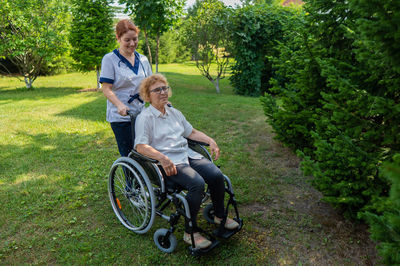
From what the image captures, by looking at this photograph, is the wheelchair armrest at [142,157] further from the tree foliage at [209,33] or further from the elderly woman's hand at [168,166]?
the tree foliage at [209,33]

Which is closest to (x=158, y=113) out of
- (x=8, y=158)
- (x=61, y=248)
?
(x=61, y=248)

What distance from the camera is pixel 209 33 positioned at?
406 inches

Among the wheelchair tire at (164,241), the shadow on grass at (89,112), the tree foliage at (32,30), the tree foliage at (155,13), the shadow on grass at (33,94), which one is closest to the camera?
the wheelchair tire at (164,241)

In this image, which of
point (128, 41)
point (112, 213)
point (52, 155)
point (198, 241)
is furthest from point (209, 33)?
point (198, 241)

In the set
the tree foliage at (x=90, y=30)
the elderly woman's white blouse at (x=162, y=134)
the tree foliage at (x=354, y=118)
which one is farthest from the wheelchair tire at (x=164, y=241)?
the tree foliage at (x=90, y=30)

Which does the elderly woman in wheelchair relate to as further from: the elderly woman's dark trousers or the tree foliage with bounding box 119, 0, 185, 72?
the tree foliage with bounding box 119, 0, 185, 72

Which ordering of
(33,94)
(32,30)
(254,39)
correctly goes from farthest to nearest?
(32,30)
(33,94)
(254,39)

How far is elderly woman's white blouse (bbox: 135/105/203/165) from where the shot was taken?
250cm

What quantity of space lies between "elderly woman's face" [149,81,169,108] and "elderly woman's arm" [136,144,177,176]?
43 centimetres

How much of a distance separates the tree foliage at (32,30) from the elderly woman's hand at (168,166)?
35.3 ft

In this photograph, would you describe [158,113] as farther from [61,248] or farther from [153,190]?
[61,248]

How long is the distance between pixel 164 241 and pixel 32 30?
11777 millimetres

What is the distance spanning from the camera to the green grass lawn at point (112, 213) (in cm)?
245

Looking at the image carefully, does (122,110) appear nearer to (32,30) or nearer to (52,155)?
(52,155)
